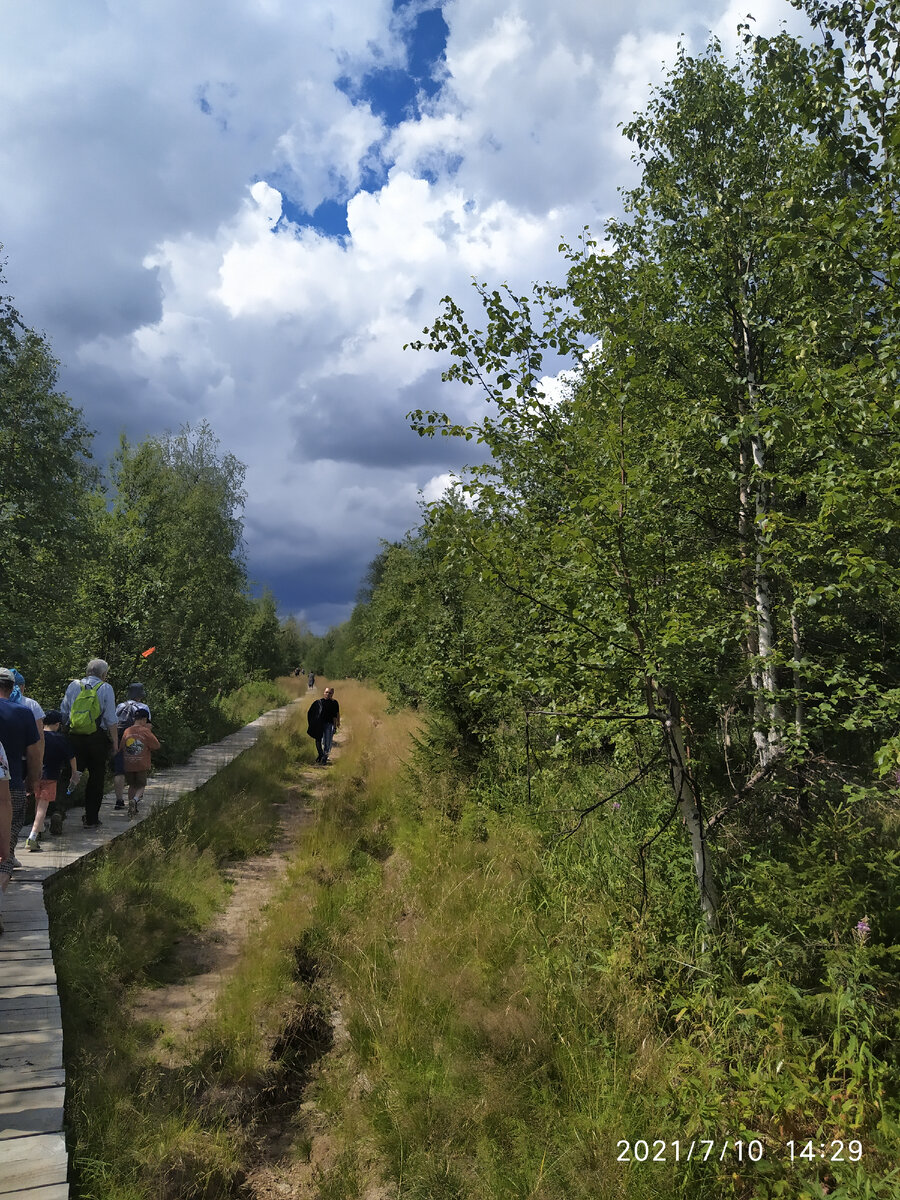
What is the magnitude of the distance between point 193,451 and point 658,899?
30096 mm

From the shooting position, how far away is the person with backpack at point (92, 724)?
7180mm

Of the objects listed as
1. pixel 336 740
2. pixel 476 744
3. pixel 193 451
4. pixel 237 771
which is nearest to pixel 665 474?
pixel 476 744

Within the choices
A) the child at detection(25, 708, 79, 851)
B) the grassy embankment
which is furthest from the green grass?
the child at detection(25, 708, 79, 851)

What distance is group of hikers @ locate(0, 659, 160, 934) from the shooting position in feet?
15.7

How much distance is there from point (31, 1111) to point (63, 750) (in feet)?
15.4

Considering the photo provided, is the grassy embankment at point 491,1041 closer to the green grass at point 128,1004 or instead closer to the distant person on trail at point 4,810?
the green grass at point 128,1004

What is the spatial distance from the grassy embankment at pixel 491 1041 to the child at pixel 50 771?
88cm

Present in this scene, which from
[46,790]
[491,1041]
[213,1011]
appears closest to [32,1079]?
[213,1011]

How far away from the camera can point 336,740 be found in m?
18.4

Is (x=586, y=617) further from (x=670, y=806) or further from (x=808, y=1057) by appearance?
(x=808, y=1057)

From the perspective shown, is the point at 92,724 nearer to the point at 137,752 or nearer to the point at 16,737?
the point at 137,752
